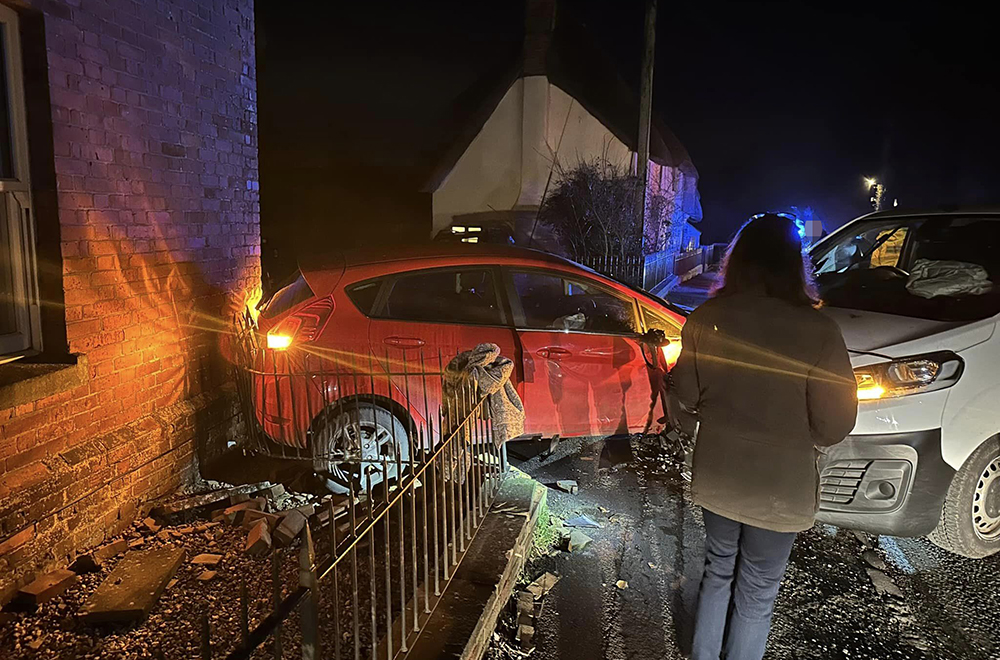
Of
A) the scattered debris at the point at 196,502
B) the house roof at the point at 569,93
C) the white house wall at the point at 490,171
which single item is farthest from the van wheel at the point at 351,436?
the house roof at the point at 569,93

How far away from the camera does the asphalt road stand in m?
3.26

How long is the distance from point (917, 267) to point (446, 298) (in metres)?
3.28

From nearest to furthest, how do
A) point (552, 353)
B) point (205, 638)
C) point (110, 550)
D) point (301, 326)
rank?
point (205, 638), point (110, 550), point (301, 326), point (552, 353)

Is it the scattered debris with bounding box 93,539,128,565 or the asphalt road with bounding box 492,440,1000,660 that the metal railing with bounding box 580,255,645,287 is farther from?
the scattered debris with bounding box 93,539,128,565

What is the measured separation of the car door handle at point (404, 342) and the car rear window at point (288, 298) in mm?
626

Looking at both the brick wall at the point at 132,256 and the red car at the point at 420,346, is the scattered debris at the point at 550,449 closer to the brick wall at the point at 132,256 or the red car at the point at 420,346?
the red car at the point at 420,346

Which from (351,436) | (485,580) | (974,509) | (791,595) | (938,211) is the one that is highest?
(938,211)

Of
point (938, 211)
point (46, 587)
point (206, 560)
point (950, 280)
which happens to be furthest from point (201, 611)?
point (938, 211)

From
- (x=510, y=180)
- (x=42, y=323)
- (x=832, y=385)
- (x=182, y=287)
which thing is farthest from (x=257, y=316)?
(x=510, y=180)

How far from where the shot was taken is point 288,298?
4891 millimetres

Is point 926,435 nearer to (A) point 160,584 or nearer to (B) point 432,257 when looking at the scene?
(B) point 432,257

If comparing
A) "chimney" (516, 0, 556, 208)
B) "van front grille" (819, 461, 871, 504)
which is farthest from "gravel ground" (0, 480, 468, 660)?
"chimney" (516, 0, 556, 208)

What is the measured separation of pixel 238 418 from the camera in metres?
5.40

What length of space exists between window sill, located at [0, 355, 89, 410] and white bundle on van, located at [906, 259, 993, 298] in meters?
4.98
